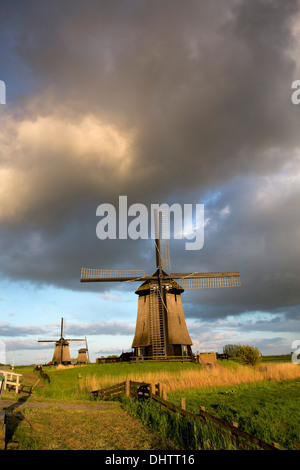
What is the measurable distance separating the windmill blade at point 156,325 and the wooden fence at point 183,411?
13578mm

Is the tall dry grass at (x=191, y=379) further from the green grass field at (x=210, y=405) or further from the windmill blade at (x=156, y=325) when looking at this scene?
the windmill blade at (x=156, y=325)

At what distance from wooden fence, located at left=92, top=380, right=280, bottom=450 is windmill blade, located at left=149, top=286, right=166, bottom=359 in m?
13.6

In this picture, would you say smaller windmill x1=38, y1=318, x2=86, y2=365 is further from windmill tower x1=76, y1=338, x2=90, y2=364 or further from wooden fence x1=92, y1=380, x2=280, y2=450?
wooden fence x1=92, y1=380, x2=280, y2=450

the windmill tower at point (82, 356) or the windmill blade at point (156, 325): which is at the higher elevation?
the windmill blade at point (156, 325)

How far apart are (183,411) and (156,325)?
22.3 meters

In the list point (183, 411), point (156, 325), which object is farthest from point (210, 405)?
point (156, 325)

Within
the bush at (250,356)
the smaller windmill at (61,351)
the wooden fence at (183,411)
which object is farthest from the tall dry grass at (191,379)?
the smaller windmill at (61,351)

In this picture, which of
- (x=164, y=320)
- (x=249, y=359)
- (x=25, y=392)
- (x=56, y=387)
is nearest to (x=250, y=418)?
(x=25, y=392)

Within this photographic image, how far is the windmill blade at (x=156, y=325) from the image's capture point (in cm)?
3003

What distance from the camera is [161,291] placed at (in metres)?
31.9

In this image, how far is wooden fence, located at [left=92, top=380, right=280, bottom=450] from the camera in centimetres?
629

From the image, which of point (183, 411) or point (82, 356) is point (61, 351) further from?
point (183, 411)
